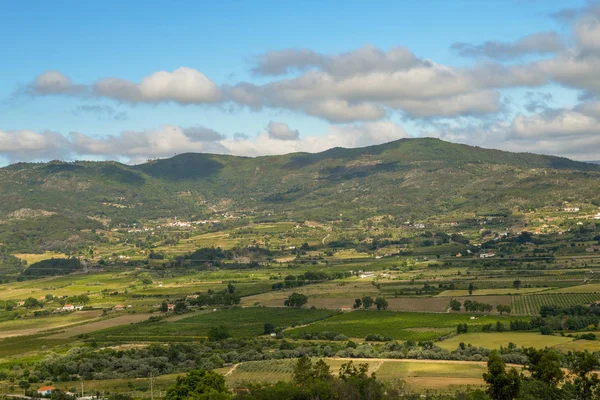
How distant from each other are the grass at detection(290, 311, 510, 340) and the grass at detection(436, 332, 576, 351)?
11.3 ft

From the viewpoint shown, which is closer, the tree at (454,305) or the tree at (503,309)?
the tree at (503,309)

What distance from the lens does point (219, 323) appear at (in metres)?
99.0

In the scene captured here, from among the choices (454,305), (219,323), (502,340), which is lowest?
(502,340)

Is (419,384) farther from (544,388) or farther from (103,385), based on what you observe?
(103,385)

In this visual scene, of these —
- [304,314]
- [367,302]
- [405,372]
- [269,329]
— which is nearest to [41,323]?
[269,329]

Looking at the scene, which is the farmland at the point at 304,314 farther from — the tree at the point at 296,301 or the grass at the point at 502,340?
the tree at the point at 296,301

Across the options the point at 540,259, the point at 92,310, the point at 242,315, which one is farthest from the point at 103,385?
the point at 540,259

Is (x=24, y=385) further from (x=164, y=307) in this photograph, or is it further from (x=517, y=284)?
(x=517, y=284)

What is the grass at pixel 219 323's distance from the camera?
9062cm

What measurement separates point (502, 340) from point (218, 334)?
3250 cm

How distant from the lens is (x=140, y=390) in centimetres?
6419

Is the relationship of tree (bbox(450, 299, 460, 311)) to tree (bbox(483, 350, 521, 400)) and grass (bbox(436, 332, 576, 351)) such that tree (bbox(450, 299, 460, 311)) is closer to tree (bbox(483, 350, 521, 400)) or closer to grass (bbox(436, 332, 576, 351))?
grass (bbox(436, 332, 576, 351))

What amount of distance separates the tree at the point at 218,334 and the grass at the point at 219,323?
5.29ft

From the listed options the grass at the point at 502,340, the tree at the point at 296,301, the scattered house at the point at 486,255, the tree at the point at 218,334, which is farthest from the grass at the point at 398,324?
the scattered house at the point at 486,255
